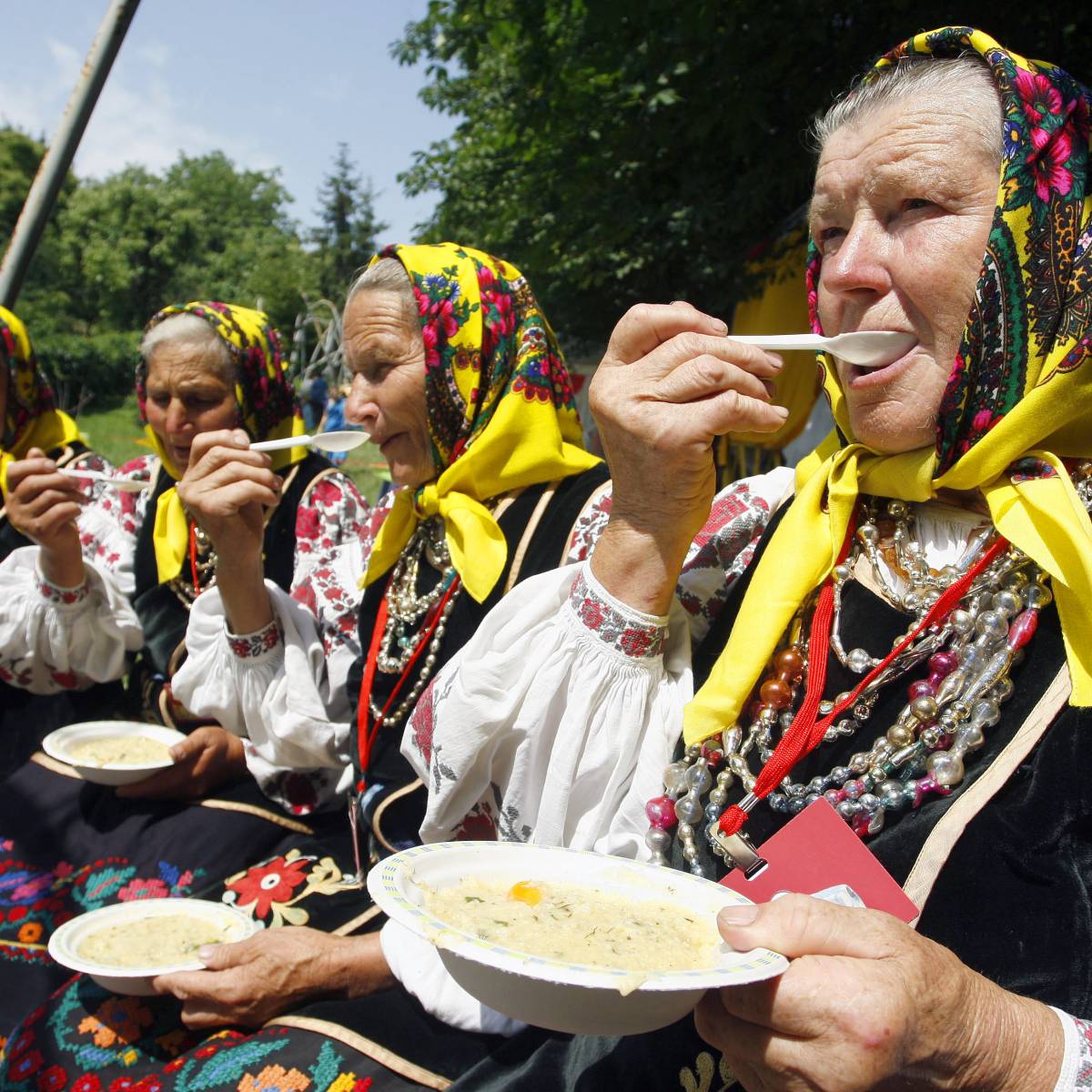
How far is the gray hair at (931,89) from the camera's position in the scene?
1.18 metres

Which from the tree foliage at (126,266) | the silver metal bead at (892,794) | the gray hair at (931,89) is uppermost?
the tree foliage at (126,266)

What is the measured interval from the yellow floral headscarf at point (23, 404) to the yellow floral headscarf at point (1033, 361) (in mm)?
3241

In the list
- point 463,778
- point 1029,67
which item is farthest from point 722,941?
point 1029,67

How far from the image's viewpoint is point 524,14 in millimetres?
5227

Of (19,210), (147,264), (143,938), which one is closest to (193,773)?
(143,938)

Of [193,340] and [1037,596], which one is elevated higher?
[193,340]

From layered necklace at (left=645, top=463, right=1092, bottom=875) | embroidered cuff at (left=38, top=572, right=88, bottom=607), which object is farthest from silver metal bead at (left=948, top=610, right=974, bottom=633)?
embroidered cuff at (left=38, top=572, right=88, bottom=607)

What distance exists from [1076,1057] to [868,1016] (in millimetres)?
289

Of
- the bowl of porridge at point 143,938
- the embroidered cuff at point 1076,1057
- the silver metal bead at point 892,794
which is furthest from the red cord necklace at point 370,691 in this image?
the embroidered cuff at point 1076,1057

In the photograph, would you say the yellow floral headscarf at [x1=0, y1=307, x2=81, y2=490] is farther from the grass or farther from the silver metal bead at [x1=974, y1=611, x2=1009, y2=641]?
the grass

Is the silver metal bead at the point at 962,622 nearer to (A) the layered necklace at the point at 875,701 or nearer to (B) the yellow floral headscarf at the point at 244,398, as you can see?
(A) the layered necklace at the point at 875,701

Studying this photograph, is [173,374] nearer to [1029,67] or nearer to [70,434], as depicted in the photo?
[70,434]

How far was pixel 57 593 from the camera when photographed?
2.86m

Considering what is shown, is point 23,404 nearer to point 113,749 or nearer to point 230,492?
point 113,749
